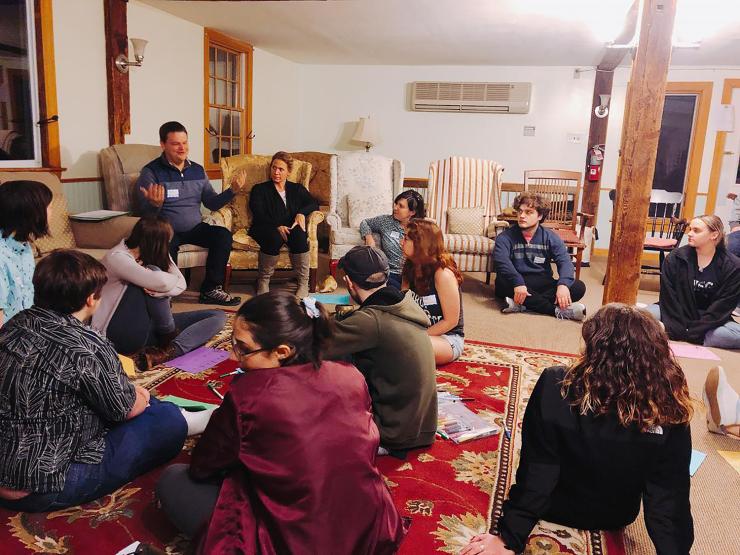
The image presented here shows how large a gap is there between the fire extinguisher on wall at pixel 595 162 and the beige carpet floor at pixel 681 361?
0.97m

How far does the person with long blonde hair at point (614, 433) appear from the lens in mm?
1495

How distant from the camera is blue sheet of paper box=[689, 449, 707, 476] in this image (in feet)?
7.43

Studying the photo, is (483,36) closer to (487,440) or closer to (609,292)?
(609,292)

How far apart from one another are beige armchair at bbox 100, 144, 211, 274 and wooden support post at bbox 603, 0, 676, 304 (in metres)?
2.73

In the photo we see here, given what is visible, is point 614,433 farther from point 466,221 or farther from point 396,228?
point 466,221

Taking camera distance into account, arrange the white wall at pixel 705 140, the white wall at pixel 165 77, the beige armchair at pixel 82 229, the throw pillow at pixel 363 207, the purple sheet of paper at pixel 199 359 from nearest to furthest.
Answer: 1. the purple sheet of paper at pixel 199 359
2. the beige armchair at pixel 82 229
3. the white wall at pixel 165 77
4. the throw pillow at pixel 363 207
5. the white wall at pixel 705 140

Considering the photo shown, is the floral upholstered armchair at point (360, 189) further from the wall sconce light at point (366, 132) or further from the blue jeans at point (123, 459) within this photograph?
the blue jeans at point (123, 459)

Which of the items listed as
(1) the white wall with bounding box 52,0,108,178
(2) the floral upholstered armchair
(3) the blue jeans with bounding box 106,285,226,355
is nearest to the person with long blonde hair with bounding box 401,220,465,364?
(3) the blue jeans with bounding box 106,285,226,355

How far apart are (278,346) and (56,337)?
0.64 metres

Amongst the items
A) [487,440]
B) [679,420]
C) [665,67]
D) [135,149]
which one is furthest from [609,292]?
[135,149]

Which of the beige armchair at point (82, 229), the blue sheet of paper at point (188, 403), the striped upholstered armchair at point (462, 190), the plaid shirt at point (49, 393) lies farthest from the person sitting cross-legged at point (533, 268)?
the plaid shirt at point (49, 393)

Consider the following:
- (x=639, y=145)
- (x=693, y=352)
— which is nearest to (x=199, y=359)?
(x=639, y=145)

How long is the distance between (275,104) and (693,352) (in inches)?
215

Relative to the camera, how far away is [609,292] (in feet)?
12.4
